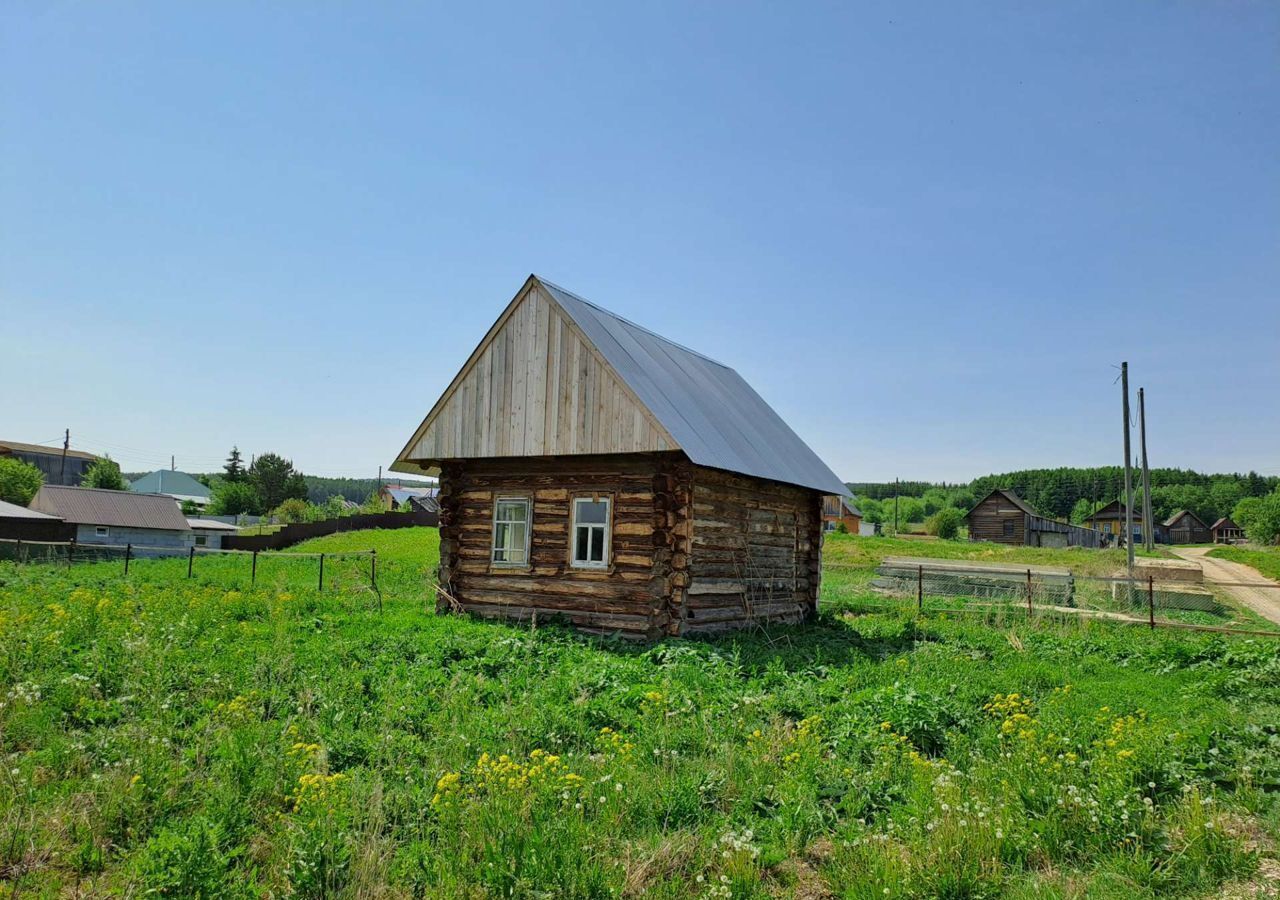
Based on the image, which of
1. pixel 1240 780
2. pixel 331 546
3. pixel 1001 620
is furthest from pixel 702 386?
pixel 331 546

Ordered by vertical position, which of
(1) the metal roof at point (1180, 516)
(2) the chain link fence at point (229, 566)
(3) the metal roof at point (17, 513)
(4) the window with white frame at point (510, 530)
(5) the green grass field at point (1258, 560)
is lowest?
(2) the chain link fence at point (229, 566)

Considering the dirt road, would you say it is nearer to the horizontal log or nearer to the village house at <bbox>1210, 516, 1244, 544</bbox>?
the horizontal log

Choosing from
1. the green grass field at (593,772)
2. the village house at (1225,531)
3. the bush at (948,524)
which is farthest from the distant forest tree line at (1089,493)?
the green grass field at (593,772)

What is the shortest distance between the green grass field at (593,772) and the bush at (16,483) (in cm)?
5729

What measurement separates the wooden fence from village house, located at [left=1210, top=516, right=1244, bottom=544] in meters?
101

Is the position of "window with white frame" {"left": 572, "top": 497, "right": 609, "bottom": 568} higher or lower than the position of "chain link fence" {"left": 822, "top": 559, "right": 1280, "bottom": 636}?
higher

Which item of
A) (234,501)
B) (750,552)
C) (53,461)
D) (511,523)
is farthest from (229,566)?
(53,461)

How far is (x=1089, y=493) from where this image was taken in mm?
131250

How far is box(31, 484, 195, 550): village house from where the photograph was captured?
49.0 m

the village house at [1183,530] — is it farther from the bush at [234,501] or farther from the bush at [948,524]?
the bush at [234,501]

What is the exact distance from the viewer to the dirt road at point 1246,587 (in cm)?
2438

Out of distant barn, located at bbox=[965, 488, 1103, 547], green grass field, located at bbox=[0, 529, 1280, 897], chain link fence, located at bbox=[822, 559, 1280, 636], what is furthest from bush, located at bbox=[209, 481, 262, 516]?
green grass field, located at bbox=[0, 529, 1280, 897]

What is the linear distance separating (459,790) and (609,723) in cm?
293

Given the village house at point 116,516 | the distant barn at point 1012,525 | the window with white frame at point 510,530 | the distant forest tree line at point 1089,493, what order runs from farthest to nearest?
the distant forest tree line at point 1089,493
the distant barn at point 1012,525
the village house at point 116,516
the window with white frame at point 510,530
